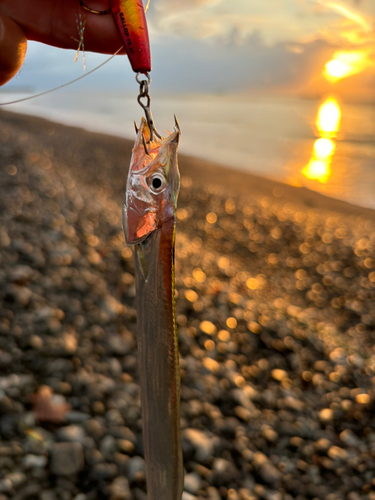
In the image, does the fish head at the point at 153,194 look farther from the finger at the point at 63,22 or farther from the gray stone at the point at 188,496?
the gray stone at the point at 188,496

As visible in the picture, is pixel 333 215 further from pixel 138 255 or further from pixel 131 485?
pixel 138 255

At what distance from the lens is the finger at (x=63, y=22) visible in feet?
5.58

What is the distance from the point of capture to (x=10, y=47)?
68.2 inches

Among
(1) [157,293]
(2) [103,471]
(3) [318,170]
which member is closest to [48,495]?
(2) [103,471]

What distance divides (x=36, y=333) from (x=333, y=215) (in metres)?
8.98

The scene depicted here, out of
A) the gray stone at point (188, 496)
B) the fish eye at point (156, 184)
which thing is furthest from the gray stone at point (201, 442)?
the fish eye at point (156, 184)

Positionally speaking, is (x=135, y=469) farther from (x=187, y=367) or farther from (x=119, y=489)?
(x=187, y=367)

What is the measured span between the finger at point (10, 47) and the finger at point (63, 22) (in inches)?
2.1

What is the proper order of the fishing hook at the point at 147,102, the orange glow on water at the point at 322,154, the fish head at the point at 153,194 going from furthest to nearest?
the orange glow on water at the point at 322,154 < the fishing hook at the point at 147,102 < the fish head at the point at 153,194

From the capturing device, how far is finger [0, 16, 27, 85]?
5.58ft

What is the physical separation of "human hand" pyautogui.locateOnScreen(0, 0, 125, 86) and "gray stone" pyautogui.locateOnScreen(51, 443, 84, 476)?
223 cm

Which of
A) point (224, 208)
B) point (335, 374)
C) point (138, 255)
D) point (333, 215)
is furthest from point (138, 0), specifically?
point (333, 215)

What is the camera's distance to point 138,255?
132 centimetres

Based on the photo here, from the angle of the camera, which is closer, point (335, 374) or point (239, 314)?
point (335, 374)
